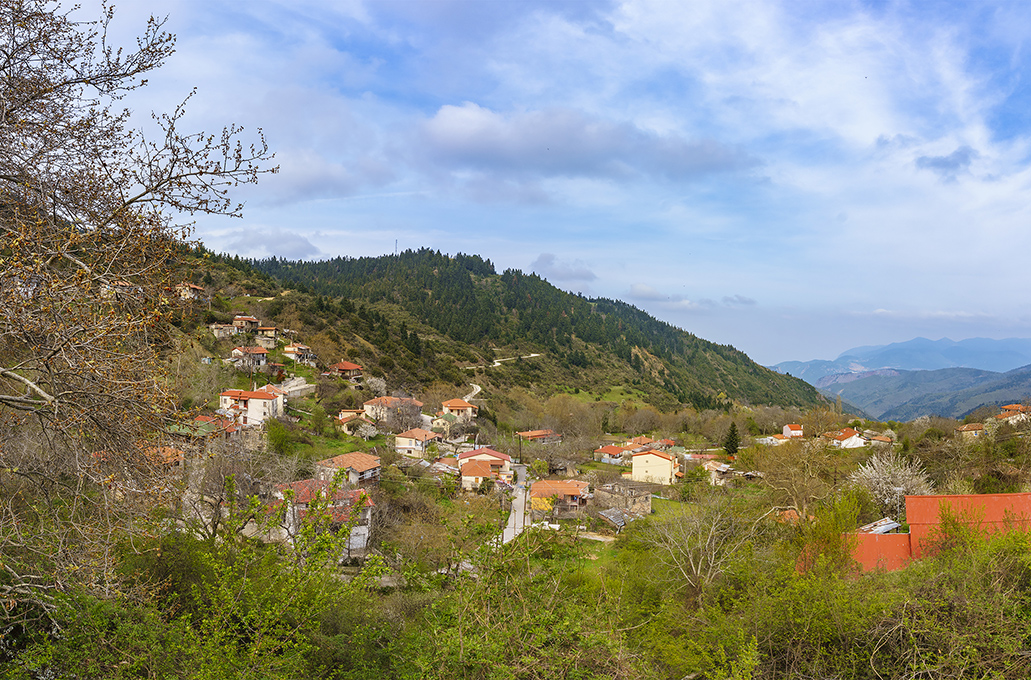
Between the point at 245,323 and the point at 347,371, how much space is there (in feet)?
40.2

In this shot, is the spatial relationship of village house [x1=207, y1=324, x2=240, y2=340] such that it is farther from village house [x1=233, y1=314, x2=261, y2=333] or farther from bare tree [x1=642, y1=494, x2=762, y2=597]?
bare tree [x1=642, y1=494, x2=762, y2=597]

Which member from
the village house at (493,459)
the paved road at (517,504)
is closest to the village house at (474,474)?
the village house at (493,459)

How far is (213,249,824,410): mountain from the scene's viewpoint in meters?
76.5

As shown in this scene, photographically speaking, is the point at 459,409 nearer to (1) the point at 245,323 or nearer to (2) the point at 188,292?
(1) the point at 245,323

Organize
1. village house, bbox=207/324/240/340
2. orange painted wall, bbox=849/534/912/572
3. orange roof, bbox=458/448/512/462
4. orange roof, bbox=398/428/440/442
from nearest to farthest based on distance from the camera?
orange painted wall, bbox=849/534/912/572
orange roof, bbox=458/448/512/462
orange roof, bbox=398/428/440/442
village house, bbox=207/324/240/340

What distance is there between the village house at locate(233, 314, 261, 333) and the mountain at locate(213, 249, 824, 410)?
23.4 feet

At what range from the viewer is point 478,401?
69438 millimetres

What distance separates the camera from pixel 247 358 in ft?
161

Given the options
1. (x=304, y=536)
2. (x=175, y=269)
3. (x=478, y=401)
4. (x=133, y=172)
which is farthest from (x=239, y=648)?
(x=478, y=401)

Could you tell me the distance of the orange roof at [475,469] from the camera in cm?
3722

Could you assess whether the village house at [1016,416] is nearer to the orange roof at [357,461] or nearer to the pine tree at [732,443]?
the pine tree at [732,443]

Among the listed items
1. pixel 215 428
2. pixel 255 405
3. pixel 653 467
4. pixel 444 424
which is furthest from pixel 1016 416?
pixel 255 405

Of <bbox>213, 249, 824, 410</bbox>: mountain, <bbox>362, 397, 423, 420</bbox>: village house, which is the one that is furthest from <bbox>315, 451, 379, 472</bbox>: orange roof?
<bbox>213, 249, 824, 410</bbox>: mountain

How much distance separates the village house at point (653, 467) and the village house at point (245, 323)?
139 ft
